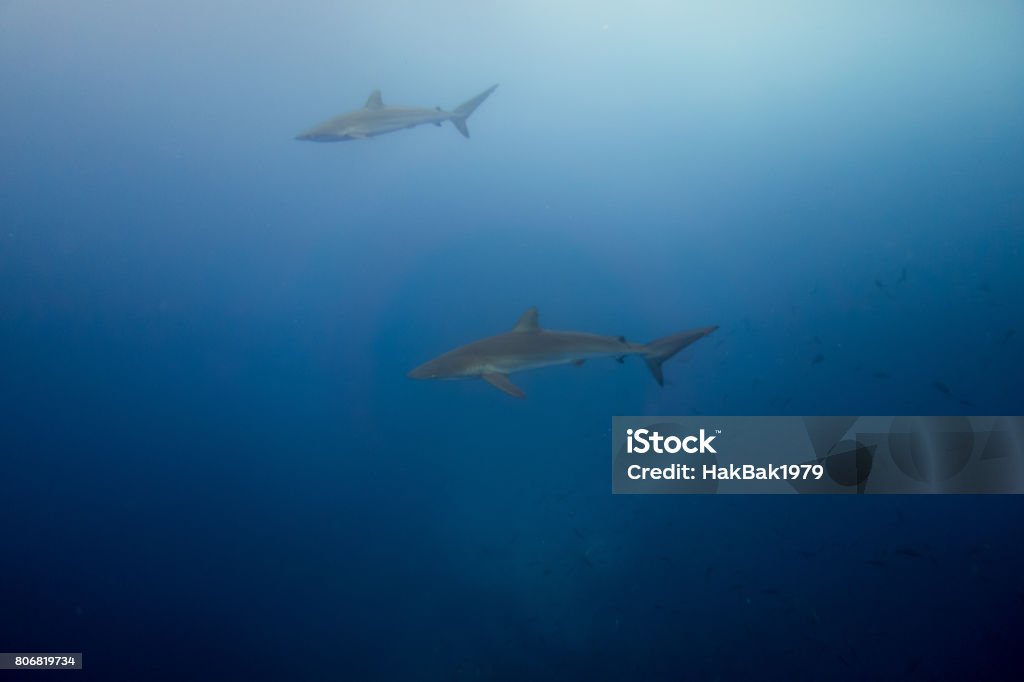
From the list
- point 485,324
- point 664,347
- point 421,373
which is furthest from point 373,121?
point 485,324

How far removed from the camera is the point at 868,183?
521 inches

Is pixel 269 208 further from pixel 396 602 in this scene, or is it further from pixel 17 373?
pixel 396 602

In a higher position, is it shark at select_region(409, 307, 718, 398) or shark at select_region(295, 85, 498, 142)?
shark at select_region(295, 85, 498, 142)

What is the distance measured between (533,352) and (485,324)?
332 inches

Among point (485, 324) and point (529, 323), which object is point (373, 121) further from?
point (485, 324)

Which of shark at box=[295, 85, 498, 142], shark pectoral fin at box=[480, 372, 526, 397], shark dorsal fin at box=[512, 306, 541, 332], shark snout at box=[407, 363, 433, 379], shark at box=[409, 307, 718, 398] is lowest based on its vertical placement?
shark pectoral fin at box=[480, 372, 526, 397]

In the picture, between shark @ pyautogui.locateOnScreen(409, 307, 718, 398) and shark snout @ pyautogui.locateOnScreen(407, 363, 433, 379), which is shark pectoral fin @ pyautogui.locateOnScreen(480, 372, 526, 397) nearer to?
shark @ pyautogui.locateOnScreen(409, 307, 718, 398)

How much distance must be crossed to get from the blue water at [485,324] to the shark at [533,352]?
15.8 ft

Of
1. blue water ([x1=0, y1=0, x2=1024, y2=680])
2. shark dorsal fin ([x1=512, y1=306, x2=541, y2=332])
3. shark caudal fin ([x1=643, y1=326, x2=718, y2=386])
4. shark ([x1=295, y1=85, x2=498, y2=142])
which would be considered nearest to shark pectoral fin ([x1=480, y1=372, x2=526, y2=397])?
shark dorsal fin ([x1=512, y1=306, x2=541, y2=332])

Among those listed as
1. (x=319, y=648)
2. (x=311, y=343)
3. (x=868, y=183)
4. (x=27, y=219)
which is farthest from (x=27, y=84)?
(x=868, y=183)

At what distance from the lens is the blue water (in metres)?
8.36

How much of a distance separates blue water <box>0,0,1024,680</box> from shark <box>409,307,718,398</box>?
4823mm

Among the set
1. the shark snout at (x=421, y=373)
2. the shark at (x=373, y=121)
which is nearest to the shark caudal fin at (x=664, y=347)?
the shark snout at (x=421, y=373)

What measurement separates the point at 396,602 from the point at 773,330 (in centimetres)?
1037
